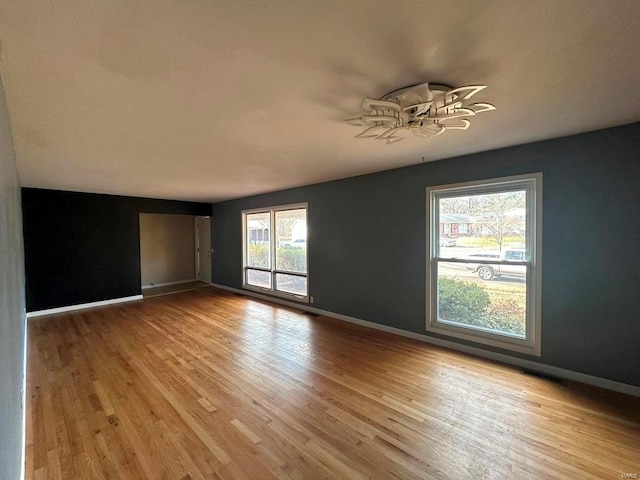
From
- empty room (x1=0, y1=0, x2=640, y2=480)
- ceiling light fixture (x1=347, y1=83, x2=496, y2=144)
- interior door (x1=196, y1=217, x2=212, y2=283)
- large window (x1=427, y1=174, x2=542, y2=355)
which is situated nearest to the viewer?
empty room (x1=0, y1=0, x2=640, y2=480)

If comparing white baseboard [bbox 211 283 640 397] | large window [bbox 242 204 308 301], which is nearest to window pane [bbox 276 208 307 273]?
large window [bbox 242 204 308 301]

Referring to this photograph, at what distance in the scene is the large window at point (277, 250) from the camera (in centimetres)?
542

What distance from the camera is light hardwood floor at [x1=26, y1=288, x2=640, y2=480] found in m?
1.71

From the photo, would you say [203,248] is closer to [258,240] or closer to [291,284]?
[258,240]

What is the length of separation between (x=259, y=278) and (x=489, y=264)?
15.6 ft

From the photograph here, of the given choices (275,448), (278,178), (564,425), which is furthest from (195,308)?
(564,425)

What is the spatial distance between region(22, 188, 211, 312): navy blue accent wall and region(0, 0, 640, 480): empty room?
0.22 metres

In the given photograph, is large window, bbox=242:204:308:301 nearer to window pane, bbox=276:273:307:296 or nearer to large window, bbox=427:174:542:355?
window pane, bbox=276:273:307:296

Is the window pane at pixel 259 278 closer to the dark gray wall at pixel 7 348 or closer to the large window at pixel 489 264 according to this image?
the large window at pixel 489 264

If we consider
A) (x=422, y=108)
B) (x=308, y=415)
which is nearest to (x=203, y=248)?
(x=308, y=415)

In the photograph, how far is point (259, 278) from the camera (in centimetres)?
639

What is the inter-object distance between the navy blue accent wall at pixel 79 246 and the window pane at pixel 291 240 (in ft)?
10.5

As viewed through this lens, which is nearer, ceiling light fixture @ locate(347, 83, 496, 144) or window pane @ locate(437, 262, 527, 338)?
ceiling light fixture @ locate(347, 83, 496, 144)

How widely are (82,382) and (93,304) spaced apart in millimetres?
3739
